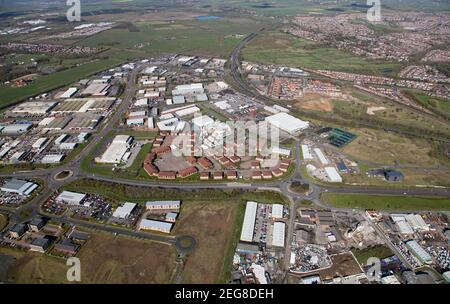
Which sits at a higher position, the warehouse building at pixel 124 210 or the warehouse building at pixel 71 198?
the warehouse building at pixel 71 198

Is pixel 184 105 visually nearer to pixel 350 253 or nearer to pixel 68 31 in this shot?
pixel 350 253

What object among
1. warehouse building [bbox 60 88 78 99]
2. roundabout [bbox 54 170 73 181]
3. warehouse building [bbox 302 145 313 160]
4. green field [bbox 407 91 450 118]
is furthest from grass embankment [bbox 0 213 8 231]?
green field [bbox 407 91 450 118]

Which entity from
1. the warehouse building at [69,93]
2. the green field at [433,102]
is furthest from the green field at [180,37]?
the green field at [433,102]

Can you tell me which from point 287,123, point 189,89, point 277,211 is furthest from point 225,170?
point 189,89

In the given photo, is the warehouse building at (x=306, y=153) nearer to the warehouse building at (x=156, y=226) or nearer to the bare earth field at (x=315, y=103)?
the bare earth field at (x=315, y=103)

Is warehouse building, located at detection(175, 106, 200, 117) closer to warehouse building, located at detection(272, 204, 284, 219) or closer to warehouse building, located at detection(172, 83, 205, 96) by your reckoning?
warehouse building, located at detection(172, 83, 205, 96)

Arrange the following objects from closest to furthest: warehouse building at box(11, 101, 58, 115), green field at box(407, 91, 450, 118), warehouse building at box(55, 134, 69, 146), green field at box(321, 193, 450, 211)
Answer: green field at box(321, 193, 450, 211), warehouse building at box(55, 134, 69, 146), green field at box(407, 91, 450, 118), warehouse building at box(11, 101, 58, 115)
